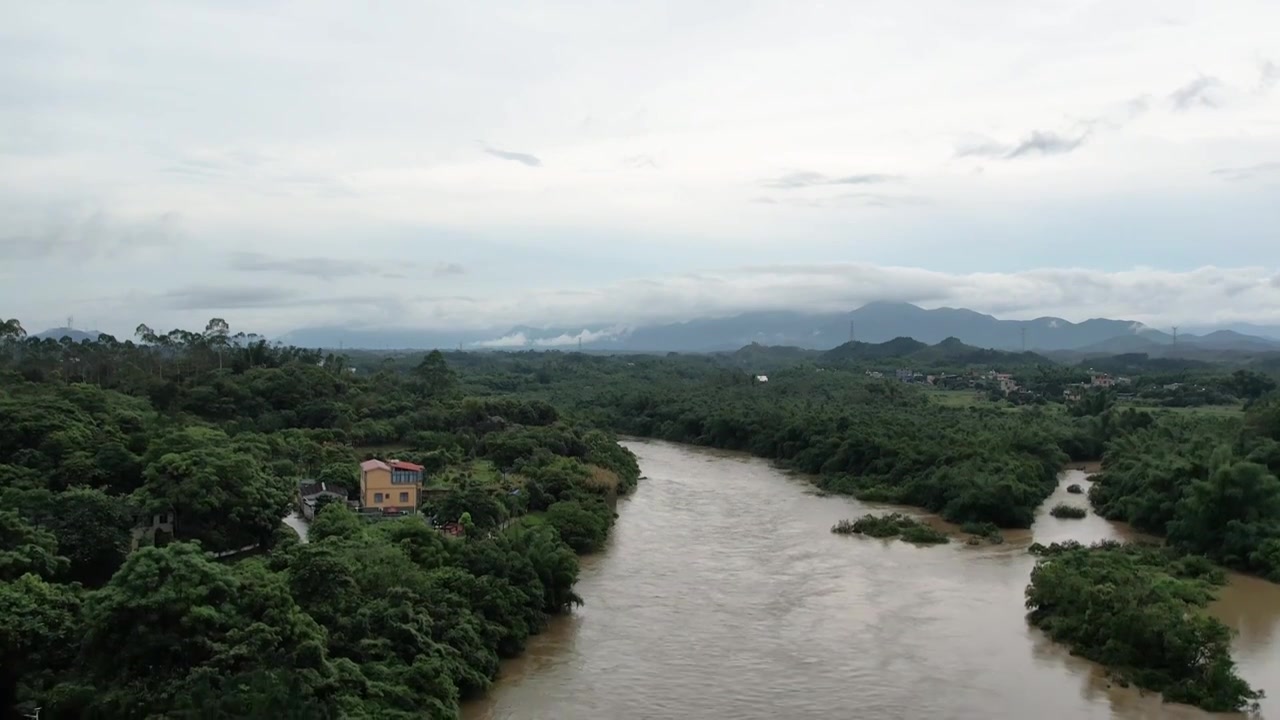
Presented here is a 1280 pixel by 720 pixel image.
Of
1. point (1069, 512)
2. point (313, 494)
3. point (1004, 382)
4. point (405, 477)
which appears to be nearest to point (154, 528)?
point (405, 477)

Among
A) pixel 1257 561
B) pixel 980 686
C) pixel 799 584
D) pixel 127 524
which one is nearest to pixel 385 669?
pixel 127 524

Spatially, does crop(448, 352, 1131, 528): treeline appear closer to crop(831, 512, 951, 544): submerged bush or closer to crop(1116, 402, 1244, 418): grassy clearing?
crop(831, 512, 951, 544): submerged bush

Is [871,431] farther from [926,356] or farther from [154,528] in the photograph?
[926,356]

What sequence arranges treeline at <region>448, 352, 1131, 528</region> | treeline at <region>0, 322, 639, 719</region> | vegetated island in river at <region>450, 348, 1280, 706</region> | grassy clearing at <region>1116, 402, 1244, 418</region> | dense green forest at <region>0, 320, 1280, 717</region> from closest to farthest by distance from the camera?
treeline at <region>0, 322, 639, 719</region> < dense green forest at <region>0, 320, 1280, 717</region> < vegetated island in river at <region>450, 348, 1280, 706</region> < treeline at <region>448, 352, 1131, 528</region> < grassy clearing at <region>1116, 402, 1244, 418</region>

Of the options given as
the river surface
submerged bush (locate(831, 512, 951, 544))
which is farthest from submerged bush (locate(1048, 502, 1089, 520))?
submerged bush (locate(831, 512, 951, 544))

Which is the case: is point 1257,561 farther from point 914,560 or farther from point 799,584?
point 799,584

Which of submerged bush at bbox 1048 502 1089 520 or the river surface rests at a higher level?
submerged bush at bbox 1048 502 1089 520

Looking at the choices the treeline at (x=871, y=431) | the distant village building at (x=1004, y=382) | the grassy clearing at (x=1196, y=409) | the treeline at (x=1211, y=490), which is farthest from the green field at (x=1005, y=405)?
the treeline at (x=1211, y=490)
